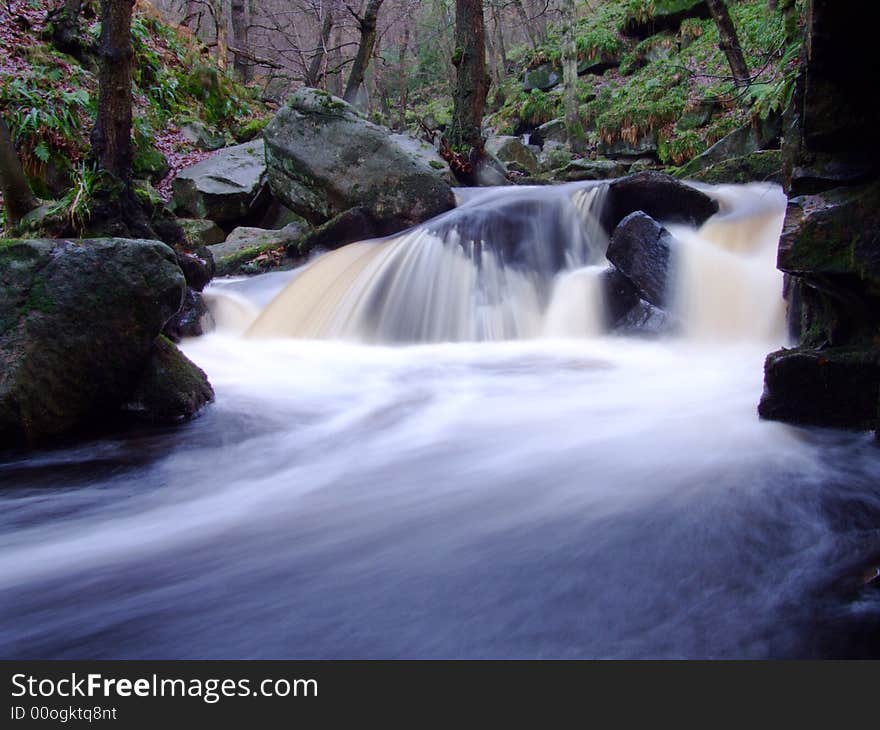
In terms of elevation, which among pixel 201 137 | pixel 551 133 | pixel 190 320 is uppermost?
pixel 551 133

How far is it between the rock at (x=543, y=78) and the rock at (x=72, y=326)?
23278 mm

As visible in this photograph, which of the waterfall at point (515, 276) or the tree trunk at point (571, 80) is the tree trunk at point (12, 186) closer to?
the waterfall at point (515, 276)

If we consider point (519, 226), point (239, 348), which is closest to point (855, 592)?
point (239, 348)

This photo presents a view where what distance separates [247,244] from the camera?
1010cm

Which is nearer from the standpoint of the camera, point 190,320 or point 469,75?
point 190,320

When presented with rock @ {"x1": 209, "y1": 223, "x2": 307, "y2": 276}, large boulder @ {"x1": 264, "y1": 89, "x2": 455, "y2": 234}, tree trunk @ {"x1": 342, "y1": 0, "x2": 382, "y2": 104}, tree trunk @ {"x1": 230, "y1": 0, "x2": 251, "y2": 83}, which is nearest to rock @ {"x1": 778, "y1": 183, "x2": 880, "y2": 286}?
large boulder @ {"x1": 264, "y1": 89, "x2": 455, "y2": 234}

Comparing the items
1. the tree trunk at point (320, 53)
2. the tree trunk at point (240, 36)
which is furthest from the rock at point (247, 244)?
the tree trunk at point (240, 36)

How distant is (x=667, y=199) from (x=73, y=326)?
5.94 metres

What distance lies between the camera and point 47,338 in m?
3.61

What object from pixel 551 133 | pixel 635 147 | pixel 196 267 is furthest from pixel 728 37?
pixel 551 133

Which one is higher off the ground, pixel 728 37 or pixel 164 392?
pixel 728 37

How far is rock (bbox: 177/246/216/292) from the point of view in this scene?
7.25m

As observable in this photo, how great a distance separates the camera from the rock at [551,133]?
20281 mm

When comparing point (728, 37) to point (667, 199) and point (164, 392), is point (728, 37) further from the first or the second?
point (164, 392)
